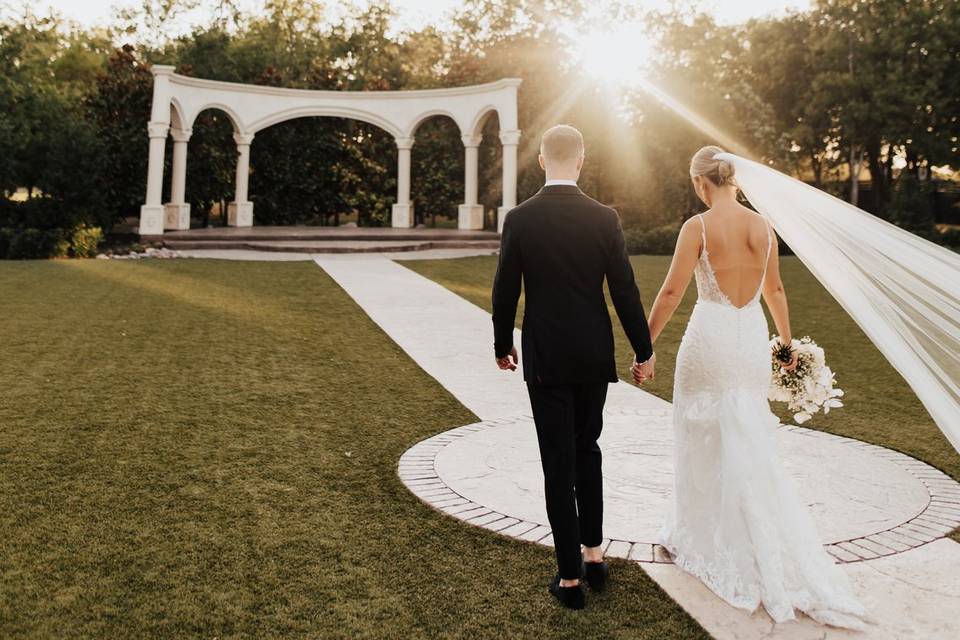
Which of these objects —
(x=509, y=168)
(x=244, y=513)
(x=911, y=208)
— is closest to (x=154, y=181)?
(x=509, y=168)

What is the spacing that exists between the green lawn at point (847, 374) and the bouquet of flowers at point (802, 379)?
110cm

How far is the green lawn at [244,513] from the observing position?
3447mm

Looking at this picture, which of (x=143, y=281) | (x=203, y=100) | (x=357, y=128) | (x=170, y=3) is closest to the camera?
(x=143, y=281)

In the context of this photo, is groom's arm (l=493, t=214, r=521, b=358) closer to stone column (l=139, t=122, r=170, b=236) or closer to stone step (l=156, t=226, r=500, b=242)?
stone step (l=156, t=226, r=500, b=242)

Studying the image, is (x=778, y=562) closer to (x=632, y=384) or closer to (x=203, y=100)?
(x=632, y=384)

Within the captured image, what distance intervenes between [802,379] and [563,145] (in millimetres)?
1613

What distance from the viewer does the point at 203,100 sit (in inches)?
1045

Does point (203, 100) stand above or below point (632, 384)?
above

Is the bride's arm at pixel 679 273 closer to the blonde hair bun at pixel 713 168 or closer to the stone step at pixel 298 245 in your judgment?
the blonde hair bun at pixel 713 168

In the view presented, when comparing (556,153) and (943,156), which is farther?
(943,156)

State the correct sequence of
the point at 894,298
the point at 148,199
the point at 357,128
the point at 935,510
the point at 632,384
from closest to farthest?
1. the point at 894,298
2. the point at 935,510
3. the point at 632,384
4. the point at 148,199
5. the point at 357,128

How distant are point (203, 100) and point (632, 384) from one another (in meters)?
21.9

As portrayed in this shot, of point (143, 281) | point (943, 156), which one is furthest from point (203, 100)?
point (943, 156)

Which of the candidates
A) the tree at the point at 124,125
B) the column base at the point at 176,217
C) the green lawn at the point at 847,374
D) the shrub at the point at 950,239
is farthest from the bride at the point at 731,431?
the shrub at the point at 950,239
